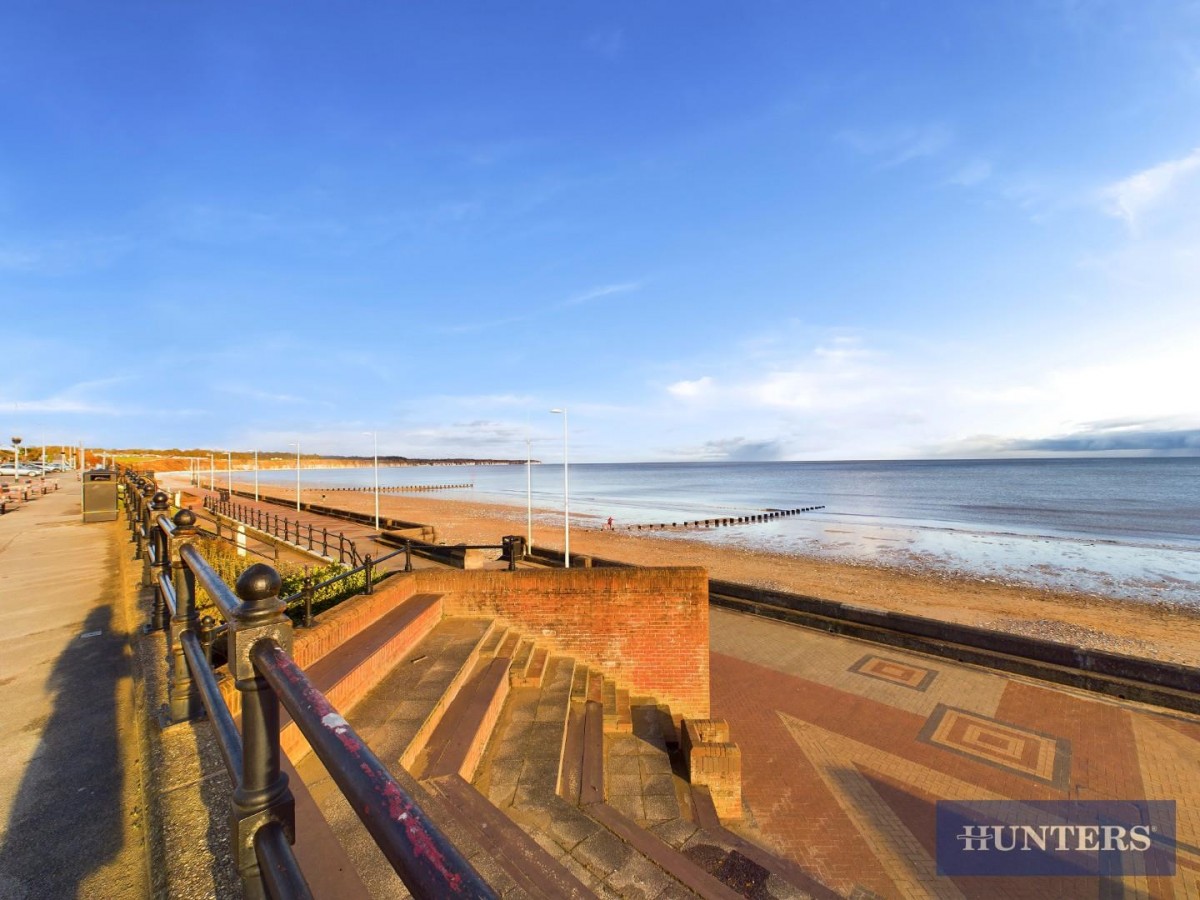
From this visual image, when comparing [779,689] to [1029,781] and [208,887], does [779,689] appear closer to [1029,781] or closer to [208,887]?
[1029,781]

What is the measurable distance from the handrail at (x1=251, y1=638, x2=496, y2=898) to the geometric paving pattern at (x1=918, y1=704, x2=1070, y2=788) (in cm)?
1207

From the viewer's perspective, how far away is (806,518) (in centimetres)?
5562

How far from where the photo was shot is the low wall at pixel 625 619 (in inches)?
414

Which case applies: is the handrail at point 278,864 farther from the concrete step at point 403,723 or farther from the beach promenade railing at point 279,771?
the concrete step at point 403,723

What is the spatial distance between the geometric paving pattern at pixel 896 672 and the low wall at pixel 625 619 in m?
4.87

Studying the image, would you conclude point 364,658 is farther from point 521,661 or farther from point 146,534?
point 146,534

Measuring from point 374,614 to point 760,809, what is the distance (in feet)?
21.9

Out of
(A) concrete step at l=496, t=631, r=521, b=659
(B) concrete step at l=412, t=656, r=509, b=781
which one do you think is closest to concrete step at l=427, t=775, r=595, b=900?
(B) concrete step at l=412, t=656, r=509, b=781

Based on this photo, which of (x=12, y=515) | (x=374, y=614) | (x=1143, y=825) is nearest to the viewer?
(x=1143, y=825)

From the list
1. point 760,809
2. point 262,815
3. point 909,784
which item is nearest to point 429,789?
point 262,815

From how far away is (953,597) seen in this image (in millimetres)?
24172

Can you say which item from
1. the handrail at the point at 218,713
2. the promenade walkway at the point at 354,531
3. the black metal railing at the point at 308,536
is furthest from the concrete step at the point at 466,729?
the promenade walkway at the point at 354,531

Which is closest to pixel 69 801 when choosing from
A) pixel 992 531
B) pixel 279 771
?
pixel 279 771

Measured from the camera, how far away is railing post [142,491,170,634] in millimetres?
5230
